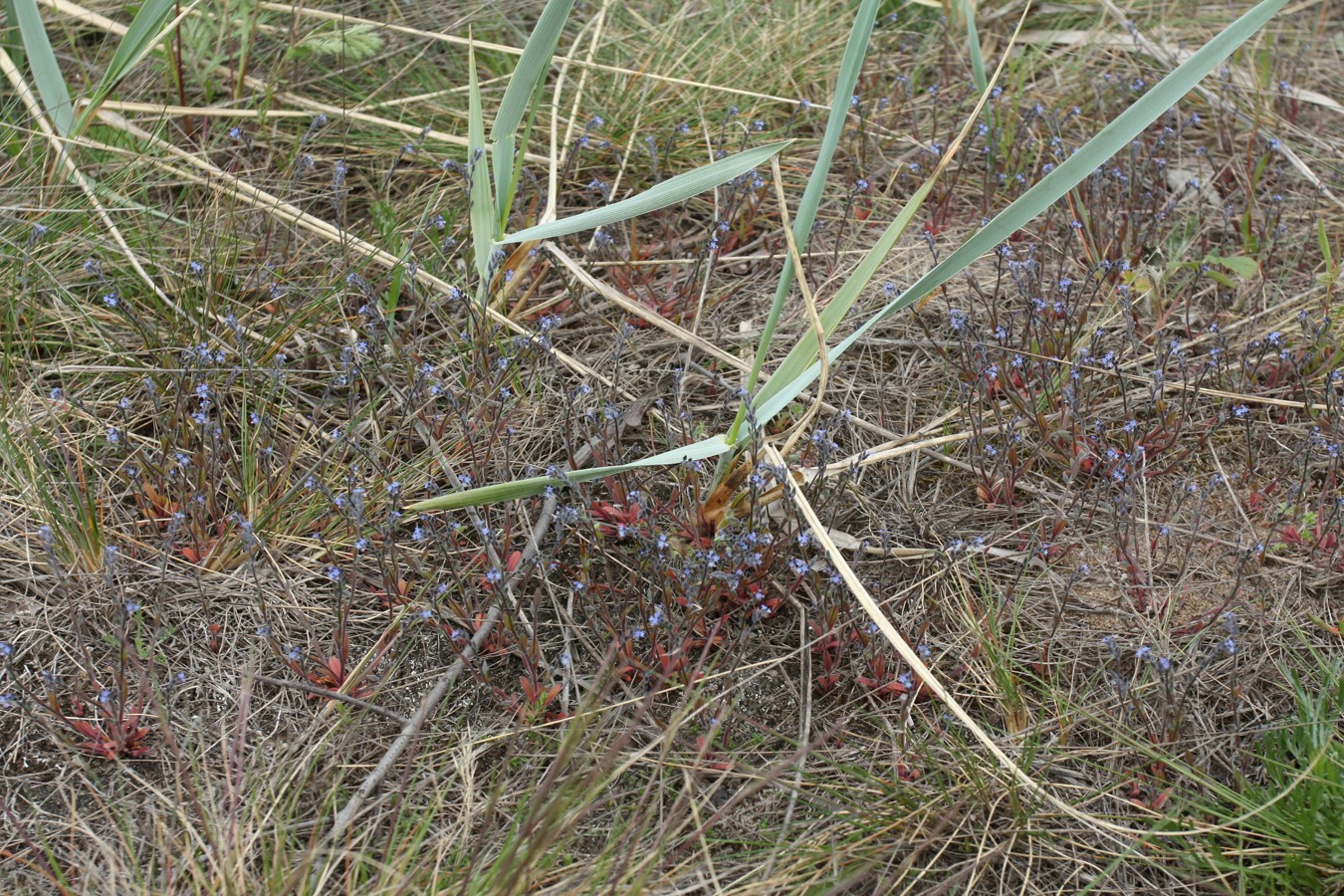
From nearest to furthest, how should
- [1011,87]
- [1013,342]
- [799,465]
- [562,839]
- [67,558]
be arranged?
1. [562,839]
2. [67,558]
3. [799,465]
4. [1013,342]
5. [1011,87]

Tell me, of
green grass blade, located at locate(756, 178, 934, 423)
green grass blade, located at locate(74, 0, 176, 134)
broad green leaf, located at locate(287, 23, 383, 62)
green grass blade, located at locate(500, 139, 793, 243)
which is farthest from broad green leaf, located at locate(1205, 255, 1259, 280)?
green grass blade, located at locate(74, 0, 176, 134)

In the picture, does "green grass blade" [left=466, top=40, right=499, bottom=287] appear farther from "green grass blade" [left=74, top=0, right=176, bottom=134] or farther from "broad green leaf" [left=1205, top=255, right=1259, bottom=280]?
"broad green leaf" [left=1205, top=255, right=1259, bottom=280]

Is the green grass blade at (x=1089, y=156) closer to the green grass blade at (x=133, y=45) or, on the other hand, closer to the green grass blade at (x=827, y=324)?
the green grass blade at (x=827, y=324)

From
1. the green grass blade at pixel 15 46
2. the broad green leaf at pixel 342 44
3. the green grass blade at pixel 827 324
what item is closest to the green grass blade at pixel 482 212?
the green grass blade at pixel 827 324

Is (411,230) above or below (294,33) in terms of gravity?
below

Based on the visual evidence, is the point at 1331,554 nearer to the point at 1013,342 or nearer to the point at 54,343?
the point at 1013,342

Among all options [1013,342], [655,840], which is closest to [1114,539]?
[1013,342]

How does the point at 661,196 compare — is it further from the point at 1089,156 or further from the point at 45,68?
the point at 45,68
